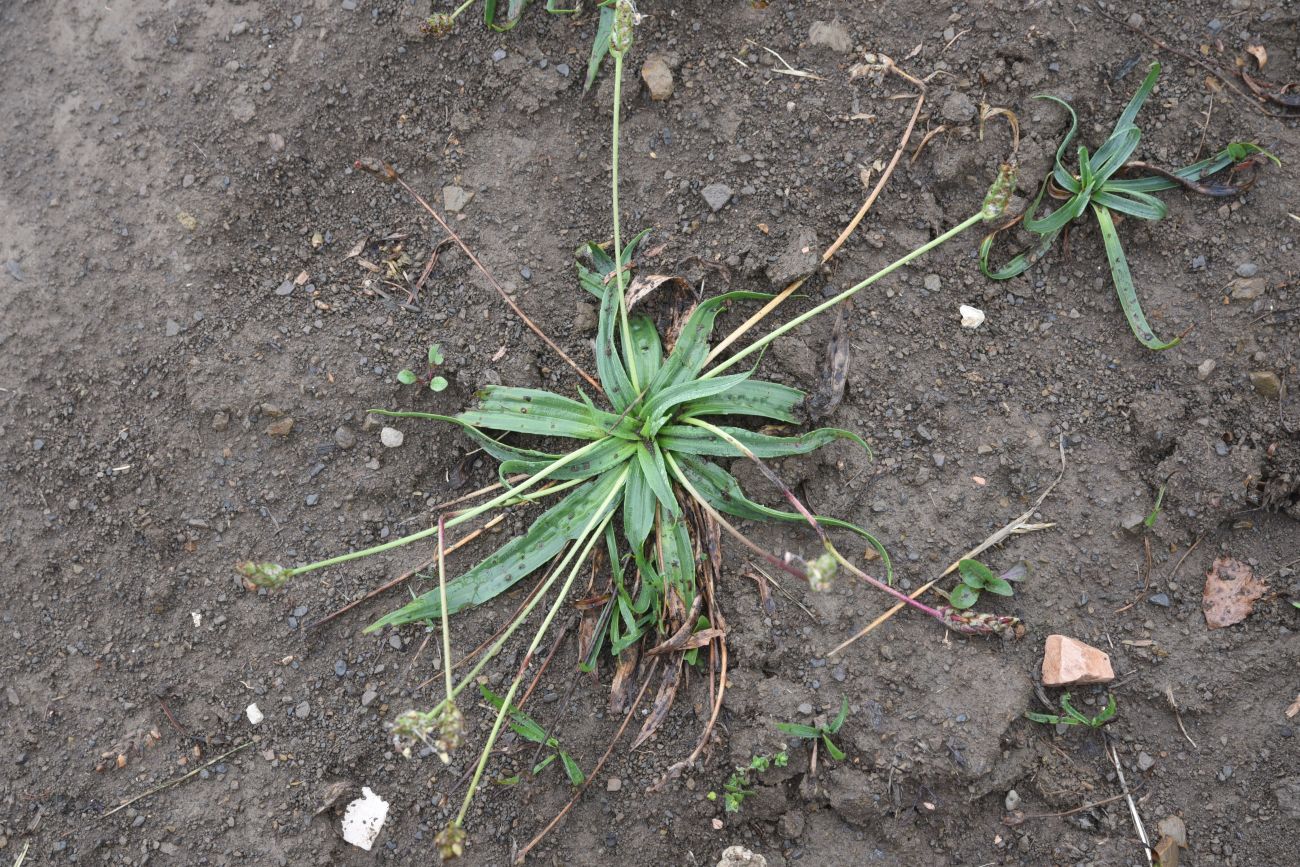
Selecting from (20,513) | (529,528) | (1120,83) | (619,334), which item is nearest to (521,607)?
(529,528)

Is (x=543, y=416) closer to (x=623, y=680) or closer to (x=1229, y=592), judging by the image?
(x=623, y=680)

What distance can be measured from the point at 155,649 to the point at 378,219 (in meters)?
1.68

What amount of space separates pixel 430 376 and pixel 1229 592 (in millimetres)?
2698

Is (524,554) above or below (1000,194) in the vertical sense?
below

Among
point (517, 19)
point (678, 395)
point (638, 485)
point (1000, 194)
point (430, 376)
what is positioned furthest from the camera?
point (517, 19)

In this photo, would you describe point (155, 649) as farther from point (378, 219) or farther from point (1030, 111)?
point (1030, 111)

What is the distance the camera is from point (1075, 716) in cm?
268

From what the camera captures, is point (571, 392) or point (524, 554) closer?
point (524, 554)

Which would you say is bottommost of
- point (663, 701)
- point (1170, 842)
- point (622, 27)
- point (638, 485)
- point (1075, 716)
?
point (1170, 842)

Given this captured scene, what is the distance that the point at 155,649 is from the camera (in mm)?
2939

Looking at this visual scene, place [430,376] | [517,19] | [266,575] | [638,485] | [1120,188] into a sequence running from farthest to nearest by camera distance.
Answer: [517,19], [430,376], [1120,188], [638,485], [266,575]

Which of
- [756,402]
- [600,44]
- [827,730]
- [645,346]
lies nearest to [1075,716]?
[827,730]

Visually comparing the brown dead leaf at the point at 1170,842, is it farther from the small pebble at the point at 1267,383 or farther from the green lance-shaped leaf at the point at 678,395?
the green lance-shaped leaf at the point at 678,395

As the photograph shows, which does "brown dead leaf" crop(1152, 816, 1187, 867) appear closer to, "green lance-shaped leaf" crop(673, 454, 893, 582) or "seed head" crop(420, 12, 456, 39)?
"green lance-shaped leaf" crop(673, 454, 893, 582)
